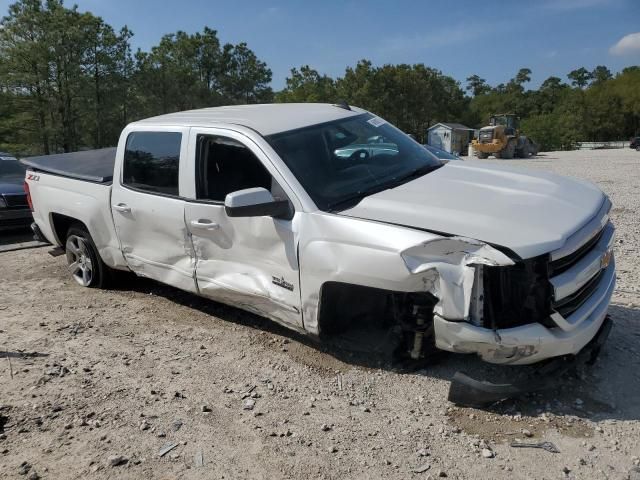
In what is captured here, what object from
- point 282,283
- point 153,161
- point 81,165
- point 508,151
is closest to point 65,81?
point 508,151

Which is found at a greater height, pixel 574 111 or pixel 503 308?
pixel 574 111

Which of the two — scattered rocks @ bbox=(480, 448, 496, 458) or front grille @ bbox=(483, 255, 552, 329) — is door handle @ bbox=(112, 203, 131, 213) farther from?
scattered rocks @ bbox=(480, 448, 496, 458)

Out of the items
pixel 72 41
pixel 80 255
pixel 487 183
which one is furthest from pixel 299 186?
pixel 72 41

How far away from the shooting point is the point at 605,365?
3.52 metres

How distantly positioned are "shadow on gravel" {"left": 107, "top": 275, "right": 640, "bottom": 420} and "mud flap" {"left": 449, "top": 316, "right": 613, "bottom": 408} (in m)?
0.09

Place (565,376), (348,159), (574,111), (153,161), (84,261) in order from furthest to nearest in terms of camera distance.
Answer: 1. (574,111)
2. (84,261)
3. (153,161)
4. (348,159)
5. (565,376)

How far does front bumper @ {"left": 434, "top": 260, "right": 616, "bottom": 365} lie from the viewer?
2.82 metres

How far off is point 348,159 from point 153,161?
5.86 ft

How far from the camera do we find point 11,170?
31.6ft

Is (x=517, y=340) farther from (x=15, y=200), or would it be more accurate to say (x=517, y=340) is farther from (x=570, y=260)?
(x=15, y=200)

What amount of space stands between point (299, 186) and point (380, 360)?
1.39m

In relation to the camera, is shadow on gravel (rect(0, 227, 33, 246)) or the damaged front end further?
shadow on gravel (rect(0, 227, 33, 246))

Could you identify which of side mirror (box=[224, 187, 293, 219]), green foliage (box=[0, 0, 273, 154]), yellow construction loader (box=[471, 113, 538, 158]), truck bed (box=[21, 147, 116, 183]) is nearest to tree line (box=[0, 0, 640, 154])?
green foliage (box=[0, 0, 273, 154])

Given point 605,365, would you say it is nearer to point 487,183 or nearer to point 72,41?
point 487,183
